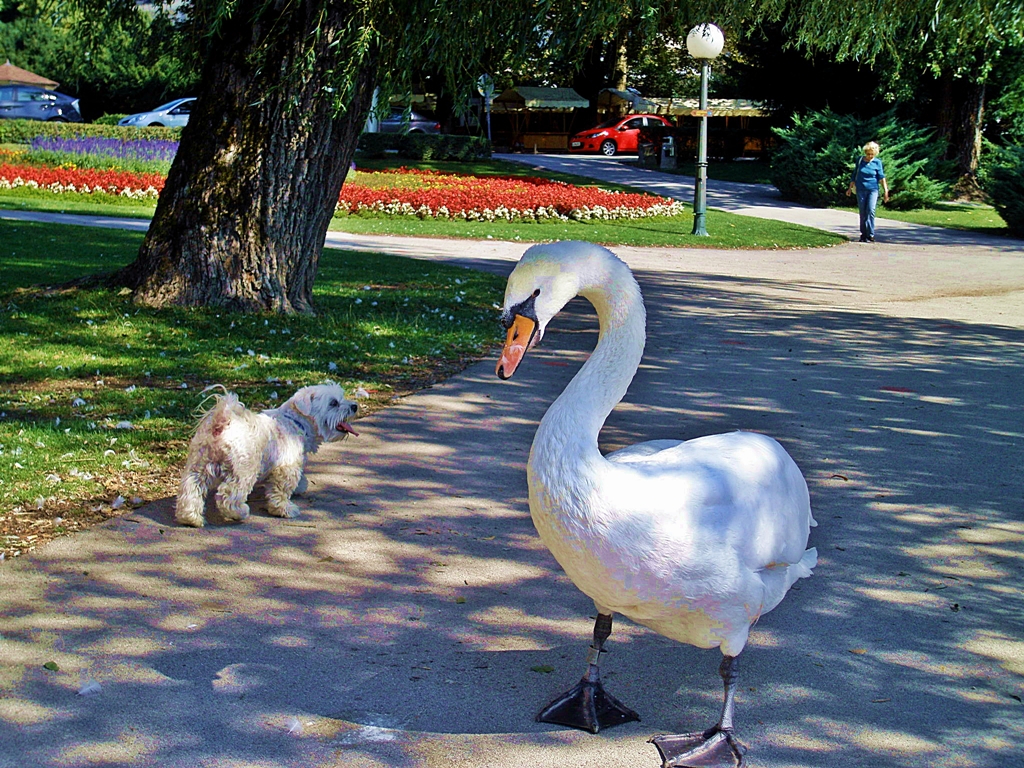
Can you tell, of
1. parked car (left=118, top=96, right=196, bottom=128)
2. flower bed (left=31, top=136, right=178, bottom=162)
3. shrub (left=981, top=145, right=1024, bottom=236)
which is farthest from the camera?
parked car (left=118, top=96, right=196, bottom=128)

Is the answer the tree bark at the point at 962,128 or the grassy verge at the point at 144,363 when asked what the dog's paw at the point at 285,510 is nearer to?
the grassy verge at the point at 144,363

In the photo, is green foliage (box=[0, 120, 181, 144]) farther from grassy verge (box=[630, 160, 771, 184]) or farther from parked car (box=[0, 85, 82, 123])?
grassy verge (box=[630, 160, 771, 184])

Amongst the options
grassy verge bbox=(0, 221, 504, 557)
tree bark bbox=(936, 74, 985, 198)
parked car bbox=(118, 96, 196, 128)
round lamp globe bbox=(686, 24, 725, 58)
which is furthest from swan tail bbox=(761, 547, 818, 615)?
parked car bbox=(118, 96, 196, 128)

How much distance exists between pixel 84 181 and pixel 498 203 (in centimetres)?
865

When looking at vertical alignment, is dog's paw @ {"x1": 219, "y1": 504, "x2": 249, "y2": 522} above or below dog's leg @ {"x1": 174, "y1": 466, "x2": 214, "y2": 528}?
below

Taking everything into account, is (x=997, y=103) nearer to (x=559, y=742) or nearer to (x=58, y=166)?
(x=58, y=166)

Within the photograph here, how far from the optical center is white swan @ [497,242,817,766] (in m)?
3.12

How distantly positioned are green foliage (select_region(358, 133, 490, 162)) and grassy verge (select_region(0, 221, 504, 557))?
2373 centimetres

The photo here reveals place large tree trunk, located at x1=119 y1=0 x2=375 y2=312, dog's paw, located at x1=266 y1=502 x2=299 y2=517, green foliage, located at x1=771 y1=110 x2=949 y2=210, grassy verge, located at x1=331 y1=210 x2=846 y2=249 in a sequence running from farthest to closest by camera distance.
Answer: green foliage, located at x1=771 y1=110 x2=949 y2=210, grassy verge, located at x1=331 y1=210 x2=846 y2=249, large tree trunk, located at x1=119 y1=0 x2=375 y2=312, dog's paw, located at x1=266 y1=502 x2=299 y2=517

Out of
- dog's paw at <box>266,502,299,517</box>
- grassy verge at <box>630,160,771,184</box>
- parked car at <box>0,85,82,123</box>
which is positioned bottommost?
dog's paw at <box>266,502,299,517</box>

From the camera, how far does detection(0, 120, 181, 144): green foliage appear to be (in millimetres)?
28906

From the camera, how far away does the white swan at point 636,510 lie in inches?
123

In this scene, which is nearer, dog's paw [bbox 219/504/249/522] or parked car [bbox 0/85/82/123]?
dog's paw [bbox 219/504/249/522]

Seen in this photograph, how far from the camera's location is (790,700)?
3758mm
